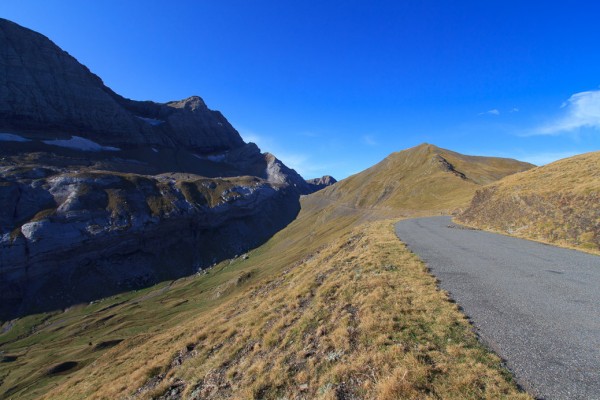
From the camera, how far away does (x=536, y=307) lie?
1247cm

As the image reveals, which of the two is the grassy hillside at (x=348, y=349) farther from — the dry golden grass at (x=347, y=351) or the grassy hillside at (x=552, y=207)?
the grassy hillside at (x=552, y=207)

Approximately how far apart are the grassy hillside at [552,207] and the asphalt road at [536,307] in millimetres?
4233

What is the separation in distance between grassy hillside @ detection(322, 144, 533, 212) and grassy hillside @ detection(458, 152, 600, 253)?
133 feet

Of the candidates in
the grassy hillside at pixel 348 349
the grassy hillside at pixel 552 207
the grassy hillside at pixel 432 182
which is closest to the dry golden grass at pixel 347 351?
the grassy hillside at pixel 348 349

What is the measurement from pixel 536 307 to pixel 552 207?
87.6 ft

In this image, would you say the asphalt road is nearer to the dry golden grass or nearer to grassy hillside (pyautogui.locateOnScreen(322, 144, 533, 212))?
the dry golden grass

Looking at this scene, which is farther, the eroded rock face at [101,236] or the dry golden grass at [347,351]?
the eroded rock face at [101,236]

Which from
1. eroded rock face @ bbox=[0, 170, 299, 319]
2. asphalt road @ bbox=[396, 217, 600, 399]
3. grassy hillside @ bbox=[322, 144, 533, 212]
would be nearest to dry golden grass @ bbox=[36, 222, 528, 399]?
asphalt road @ bbox=[396, 217, 600, 399]

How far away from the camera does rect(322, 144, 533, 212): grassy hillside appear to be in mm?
105688

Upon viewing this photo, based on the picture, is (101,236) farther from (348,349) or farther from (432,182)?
(348,349)

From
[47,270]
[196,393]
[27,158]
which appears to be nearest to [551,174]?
[196,393]

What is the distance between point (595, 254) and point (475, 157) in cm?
20453

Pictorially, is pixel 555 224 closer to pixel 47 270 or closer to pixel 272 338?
pixel 272 338

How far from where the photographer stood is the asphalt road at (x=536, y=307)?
798cm
